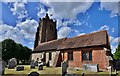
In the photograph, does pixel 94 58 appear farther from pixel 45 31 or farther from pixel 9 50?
pixel 9 50

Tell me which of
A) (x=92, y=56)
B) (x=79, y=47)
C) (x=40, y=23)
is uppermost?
(x=40, y=23)

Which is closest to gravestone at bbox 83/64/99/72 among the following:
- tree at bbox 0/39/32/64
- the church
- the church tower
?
the church

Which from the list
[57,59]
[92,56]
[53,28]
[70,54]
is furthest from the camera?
[53,28]

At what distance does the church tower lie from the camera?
48.8 metres

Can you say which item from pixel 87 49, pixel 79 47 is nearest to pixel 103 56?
pixel 87 49

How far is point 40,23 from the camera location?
52062mm

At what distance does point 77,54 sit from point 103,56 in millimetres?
5186

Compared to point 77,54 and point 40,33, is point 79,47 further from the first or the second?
point 40,33

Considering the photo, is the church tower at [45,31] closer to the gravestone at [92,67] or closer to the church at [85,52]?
the church at [85,52]

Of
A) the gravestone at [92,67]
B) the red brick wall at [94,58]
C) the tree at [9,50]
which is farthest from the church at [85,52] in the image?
the tree at [9,50]

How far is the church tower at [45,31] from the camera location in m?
48.8

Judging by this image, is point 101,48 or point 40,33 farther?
point 40,33

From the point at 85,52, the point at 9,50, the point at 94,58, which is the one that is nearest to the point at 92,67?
the point at 94,58

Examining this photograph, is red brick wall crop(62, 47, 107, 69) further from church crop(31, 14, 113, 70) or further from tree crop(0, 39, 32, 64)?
tree crop(0, 39, 32, 64)
